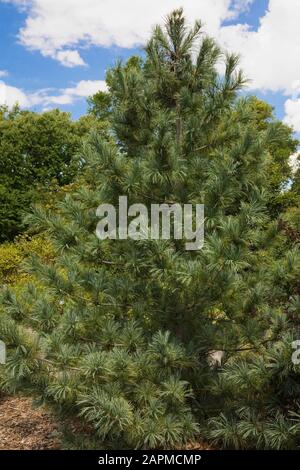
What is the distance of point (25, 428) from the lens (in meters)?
4.69

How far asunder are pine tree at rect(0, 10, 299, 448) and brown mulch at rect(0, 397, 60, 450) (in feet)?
2.51

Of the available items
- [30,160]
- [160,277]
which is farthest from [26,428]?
[30,160]

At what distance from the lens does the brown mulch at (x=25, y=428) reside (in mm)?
4316

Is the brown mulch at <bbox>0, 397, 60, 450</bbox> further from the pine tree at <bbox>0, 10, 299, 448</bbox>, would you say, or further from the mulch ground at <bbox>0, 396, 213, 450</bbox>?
the pine tree at <bbox>0, 10, 299, 448</bbox>

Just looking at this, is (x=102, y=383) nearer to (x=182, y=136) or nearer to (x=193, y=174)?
(x=193, y=174)

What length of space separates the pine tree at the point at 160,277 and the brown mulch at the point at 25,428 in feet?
2.51

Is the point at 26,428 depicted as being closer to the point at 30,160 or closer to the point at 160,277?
the point at 160,277

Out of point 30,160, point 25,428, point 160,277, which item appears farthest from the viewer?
point 30,160

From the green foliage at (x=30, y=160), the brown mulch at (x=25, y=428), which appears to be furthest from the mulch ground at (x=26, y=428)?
the green foliage at (x=30, y=160)

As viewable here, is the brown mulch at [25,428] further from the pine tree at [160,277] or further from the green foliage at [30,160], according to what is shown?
the green foliage at [30,160]

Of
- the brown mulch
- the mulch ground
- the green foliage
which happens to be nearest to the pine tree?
the mulch ground

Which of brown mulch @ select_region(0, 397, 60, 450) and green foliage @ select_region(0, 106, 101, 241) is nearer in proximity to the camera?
brown mulch @ select_region(0, 397, 60, 450)

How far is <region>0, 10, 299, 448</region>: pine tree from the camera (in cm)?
343

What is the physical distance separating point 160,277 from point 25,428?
228 cm
